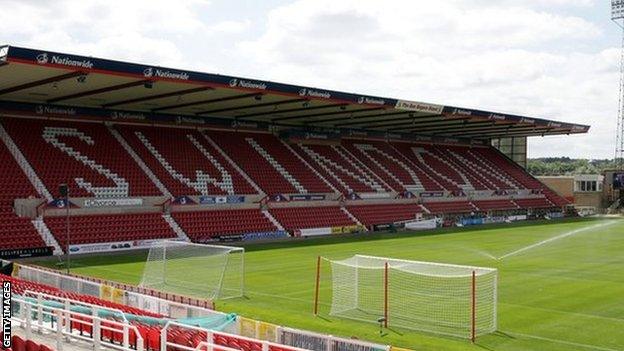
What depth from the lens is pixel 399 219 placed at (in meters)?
51.5

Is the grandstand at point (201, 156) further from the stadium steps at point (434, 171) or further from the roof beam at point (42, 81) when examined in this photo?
the stadium steps at point (434, 171)

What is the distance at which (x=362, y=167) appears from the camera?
188 feet

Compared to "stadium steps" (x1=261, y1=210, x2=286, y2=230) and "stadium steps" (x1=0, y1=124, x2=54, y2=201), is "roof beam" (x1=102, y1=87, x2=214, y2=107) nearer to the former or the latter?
"stadium steps" (x1=0, y1=124, x2=54, y2=201)

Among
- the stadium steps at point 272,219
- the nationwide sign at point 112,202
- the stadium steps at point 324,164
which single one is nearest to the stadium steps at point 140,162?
the nationwide sign at point 112,202

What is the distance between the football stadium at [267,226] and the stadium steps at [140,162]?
0.22 metres

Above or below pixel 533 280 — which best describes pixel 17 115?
above

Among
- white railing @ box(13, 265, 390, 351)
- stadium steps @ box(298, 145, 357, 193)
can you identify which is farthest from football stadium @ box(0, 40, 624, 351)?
stadium steps @ box(298, 145, 357, 193)

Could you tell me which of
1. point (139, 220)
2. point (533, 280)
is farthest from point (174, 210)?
point (533, 280)

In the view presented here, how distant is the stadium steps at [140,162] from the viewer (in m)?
40.2

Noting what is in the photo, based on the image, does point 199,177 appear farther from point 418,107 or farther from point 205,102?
point 418,107

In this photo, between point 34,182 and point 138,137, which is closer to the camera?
point 34,182

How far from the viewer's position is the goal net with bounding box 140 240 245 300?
22.7m

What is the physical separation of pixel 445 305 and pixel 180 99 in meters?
24.8

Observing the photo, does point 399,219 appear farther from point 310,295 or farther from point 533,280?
point 310,295
